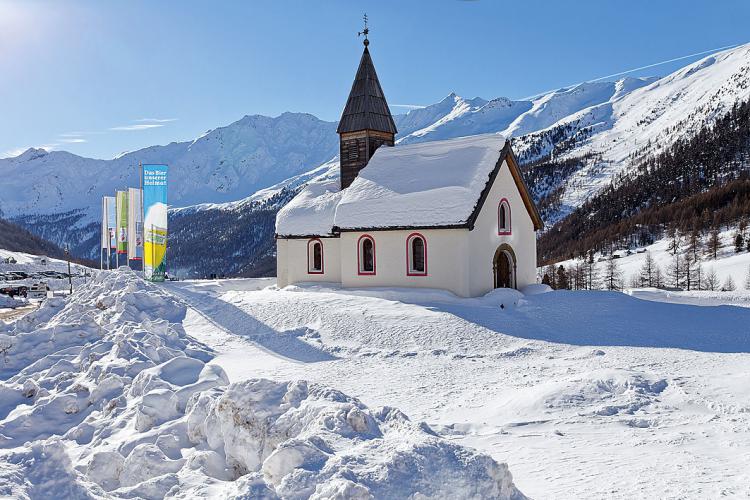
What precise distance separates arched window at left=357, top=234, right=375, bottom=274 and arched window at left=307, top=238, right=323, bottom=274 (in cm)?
365

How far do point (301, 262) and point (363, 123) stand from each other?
28.0 feet

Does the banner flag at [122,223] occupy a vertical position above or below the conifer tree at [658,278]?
above

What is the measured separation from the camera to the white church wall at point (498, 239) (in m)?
22.2

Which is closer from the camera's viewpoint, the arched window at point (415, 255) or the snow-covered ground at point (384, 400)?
the snow-covered ground at point (384, 400)

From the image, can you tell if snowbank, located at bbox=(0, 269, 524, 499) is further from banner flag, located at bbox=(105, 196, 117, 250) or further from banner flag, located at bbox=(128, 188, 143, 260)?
banner flag, located at bbox=(105, 196, 117, 250)

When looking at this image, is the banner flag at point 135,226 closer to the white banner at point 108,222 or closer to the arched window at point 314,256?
the white banner at point 108,222

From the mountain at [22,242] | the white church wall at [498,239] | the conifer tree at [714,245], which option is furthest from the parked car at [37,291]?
the mountain at [22,242]

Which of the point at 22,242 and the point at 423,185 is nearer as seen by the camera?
the point at 423,185

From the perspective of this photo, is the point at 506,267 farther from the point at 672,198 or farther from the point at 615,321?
the point at 672,198

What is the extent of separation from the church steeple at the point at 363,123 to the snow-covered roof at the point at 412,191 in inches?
101

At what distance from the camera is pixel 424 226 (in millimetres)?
22219

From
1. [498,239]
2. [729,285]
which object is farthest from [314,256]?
[729,285]

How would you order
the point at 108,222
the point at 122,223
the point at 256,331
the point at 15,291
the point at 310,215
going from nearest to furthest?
the point at 256,331, the point at 310,215, the point at 122,223, the point at 108,222, the point at 15,291

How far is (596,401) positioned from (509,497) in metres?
4.86
